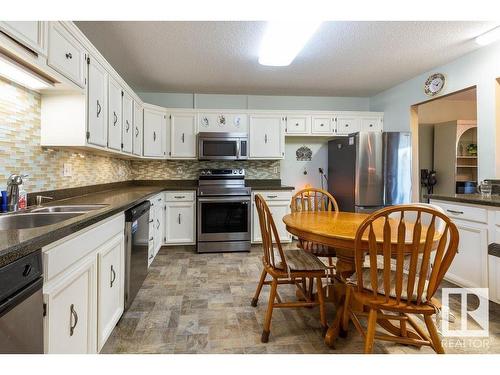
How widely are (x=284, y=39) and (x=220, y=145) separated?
73.3 inches

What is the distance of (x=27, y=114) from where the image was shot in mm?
1865

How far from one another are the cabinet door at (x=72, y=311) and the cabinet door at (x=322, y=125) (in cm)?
372

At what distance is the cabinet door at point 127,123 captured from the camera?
117 inches

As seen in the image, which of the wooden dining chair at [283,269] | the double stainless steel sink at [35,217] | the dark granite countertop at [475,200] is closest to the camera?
the double stainless steel sink at [35,217]

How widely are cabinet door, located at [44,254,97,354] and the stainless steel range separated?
2.36m

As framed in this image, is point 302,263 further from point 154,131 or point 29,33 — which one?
point 154,131

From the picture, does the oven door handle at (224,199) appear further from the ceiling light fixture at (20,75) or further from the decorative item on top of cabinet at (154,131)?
the ceiling light fixture at (20,75)

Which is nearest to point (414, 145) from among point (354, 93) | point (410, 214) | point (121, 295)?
point (410, 214)

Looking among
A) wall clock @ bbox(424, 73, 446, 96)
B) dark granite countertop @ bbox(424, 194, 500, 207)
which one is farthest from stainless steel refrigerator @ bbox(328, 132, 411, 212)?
dark granite countertop @ bbox(424, 194, 500, 207)

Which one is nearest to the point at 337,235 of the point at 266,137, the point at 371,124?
the point at 266,137

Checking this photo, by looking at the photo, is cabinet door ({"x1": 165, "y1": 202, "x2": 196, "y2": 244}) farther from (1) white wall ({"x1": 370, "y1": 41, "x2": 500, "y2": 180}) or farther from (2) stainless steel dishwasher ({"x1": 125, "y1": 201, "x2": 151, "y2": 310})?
(1) white wall ({"x1": 370, "y1": 41, "x2": 500, "y2": 180})

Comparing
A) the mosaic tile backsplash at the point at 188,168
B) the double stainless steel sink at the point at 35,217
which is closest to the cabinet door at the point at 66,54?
the double stainless steel sink at the point at 35,217

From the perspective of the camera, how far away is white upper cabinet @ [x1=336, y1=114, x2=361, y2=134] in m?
4.45

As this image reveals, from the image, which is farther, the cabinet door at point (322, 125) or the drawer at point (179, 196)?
the cabinet door at point (322, 125)
